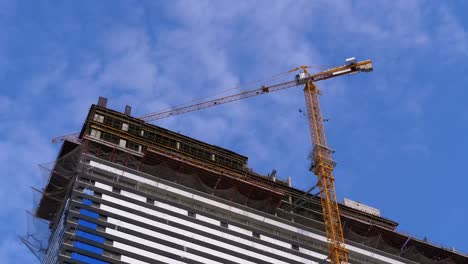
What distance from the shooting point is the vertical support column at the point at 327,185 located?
4564 inches

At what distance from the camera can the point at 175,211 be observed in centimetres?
11381

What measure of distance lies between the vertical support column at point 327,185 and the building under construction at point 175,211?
15.0 ft

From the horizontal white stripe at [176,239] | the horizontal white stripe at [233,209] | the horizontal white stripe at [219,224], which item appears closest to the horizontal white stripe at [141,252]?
the horizontal white stripe at [176,239]

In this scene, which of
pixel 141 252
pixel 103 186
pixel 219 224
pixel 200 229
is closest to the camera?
pixel 141 252

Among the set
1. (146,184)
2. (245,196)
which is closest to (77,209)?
(146,184)

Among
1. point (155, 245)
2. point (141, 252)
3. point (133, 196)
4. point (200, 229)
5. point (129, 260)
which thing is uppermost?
point (133, 196)

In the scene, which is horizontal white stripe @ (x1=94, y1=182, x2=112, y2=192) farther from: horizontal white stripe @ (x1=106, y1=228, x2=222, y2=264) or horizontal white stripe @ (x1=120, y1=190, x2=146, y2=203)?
horizontal white stripe @ (x1=106, y1=228, x2=222, y2=264)

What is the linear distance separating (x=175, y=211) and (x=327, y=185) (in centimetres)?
2739

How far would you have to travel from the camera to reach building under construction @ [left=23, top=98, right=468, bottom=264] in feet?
344

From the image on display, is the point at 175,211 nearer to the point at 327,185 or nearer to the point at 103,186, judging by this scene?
the point at 103,186

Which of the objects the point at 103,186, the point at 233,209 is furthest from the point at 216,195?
the point at 103,186

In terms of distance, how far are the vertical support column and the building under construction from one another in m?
4.57

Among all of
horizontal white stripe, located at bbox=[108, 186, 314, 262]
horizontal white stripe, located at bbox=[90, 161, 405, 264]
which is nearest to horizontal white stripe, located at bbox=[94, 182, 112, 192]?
horizontal white stripe, located at bbox=[90, 161, 405, 264]

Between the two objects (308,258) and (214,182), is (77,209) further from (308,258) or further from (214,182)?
(308,258)
